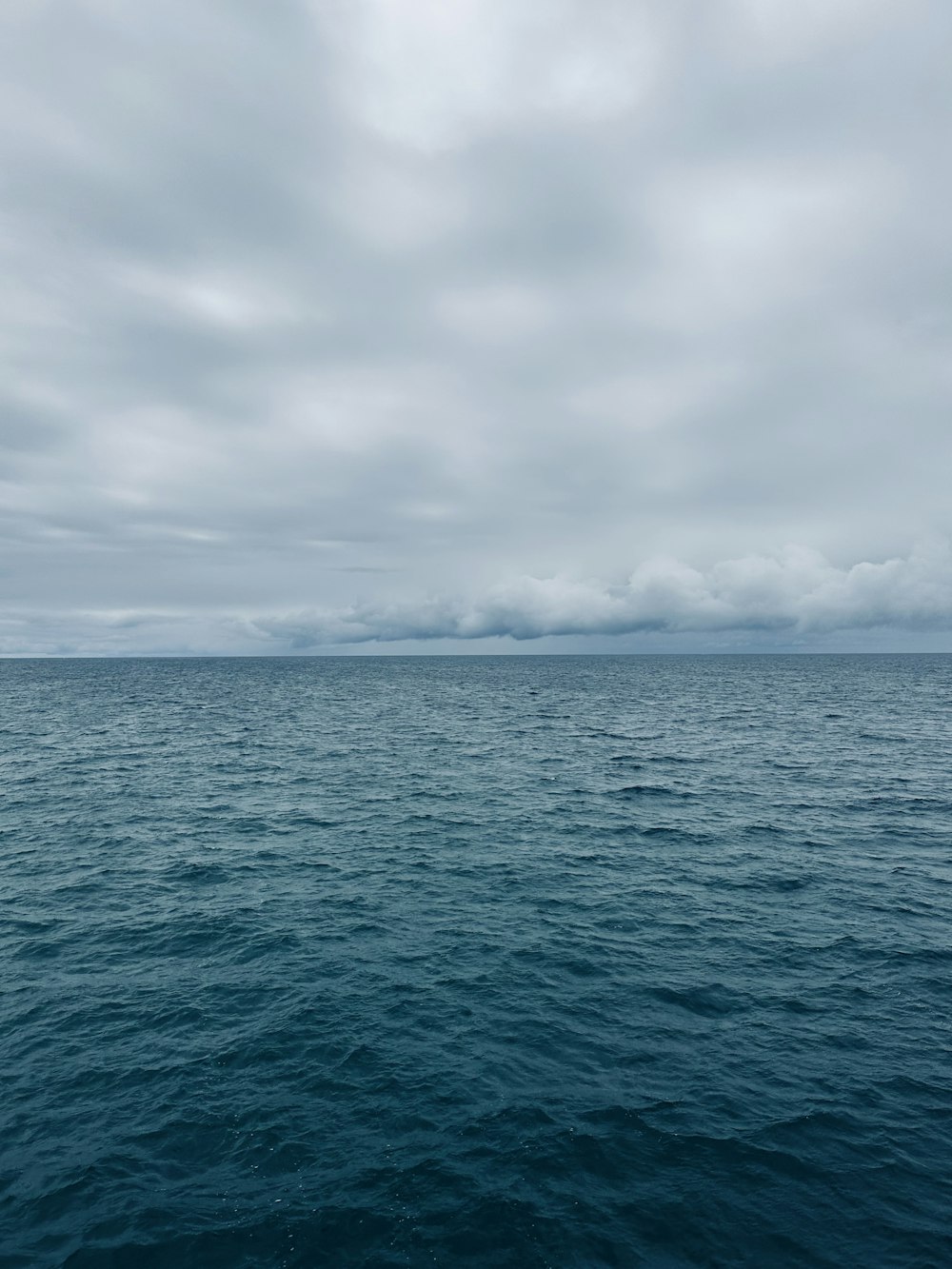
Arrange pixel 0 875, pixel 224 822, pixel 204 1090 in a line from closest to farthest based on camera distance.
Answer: pixel 204 1090 → pixel 0 875 → pixel 224 822

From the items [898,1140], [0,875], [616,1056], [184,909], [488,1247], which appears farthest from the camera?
[0,875]

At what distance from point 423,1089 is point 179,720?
107035 millimetres

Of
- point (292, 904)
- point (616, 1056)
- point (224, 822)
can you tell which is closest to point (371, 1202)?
point (616, 1056)

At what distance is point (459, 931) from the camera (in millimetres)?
33812

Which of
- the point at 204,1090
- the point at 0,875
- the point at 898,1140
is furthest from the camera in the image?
the point at 0,875

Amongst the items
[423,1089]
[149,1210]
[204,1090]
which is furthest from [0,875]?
[423,1089]

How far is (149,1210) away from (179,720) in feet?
353

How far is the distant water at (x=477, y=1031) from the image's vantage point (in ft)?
57.9

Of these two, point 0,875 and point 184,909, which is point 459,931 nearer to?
point 184,909

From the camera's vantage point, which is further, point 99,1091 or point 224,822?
point 224,822

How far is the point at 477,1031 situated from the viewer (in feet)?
83.4

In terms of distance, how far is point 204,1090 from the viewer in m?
22.2

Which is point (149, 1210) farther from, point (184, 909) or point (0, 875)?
point (0, 875)

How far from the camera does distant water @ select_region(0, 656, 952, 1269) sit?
57.9ft
